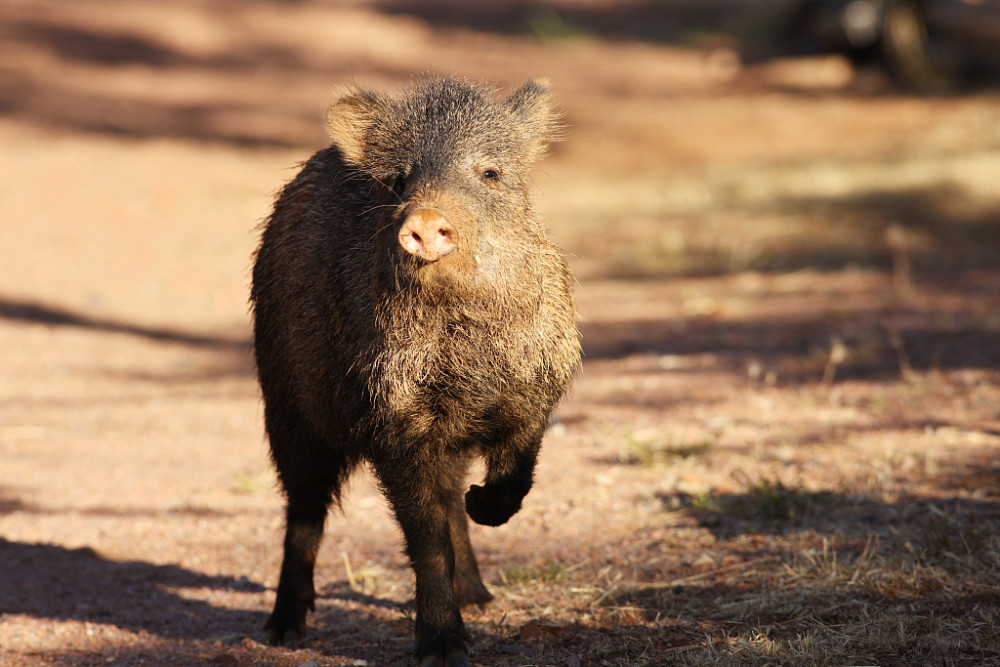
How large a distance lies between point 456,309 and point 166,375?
5137mm

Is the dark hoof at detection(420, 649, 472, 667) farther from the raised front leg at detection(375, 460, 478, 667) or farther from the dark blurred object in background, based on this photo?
the dark blurred object in background

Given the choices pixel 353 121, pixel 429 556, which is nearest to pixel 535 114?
pixel 353 121

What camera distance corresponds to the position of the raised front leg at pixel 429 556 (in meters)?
3.27

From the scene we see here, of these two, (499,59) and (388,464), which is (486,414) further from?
A: (499,59)

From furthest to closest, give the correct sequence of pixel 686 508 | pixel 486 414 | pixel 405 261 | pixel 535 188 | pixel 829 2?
pixel 829 2 → pixel 686 508 → pixel 535 188 → pixel 486 414 → pixel 405 261

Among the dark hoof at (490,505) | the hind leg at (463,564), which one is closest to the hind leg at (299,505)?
the hind leg at (463,564)

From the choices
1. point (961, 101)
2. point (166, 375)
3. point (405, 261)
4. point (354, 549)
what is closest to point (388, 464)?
point (405, 261)

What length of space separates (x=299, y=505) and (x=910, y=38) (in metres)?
13.5

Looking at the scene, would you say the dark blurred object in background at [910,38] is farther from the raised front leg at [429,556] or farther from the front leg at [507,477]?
the raised front leg at [429,556]

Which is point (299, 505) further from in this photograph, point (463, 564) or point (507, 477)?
point (507, 477)

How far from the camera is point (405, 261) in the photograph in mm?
3131

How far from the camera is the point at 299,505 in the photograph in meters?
3.97

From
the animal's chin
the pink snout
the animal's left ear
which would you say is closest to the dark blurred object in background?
the animal's left ear

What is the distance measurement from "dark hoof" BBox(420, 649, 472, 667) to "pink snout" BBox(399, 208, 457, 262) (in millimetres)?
1225
